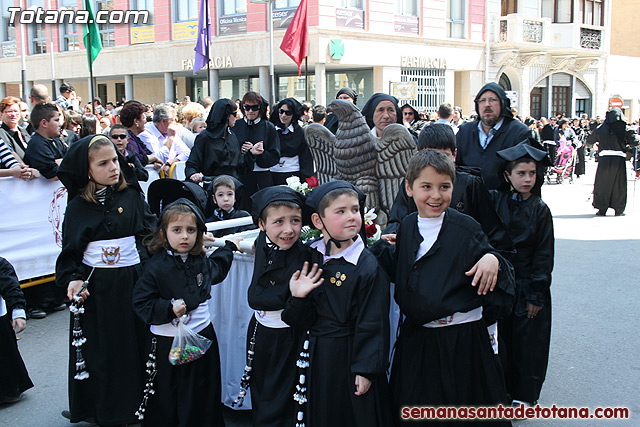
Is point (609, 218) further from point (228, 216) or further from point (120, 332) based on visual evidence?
point (120, 332)

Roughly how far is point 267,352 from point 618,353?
11.4 ft

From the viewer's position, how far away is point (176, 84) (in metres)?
29.3

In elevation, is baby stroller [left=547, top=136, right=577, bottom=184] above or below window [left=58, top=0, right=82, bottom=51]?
below

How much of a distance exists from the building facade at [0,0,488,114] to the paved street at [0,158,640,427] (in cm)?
1518

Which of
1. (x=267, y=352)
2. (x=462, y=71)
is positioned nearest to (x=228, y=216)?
(x=267, y=352)

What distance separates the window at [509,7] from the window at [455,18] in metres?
3.45

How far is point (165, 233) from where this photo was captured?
3.79 meters

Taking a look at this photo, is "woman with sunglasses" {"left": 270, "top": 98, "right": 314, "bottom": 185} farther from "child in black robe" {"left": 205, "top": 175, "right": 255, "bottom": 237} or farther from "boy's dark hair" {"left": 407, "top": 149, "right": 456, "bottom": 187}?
"boy's dark hair" {"left": 407, "top": 149, "right": 456, "bottom": 187}

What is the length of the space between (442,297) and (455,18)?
1041 inches

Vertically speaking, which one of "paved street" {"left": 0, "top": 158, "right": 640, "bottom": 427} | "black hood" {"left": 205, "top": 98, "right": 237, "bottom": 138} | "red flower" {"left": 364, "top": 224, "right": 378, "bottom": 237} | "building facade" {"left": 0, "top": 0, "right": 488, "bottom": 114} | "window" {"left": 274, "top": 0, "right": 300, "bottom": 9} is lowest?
"paved street" {"left": 0, "top": 158, "right": 640, "bottom": 427}

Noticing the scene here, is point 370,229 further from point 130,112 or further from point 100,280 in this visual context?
point 130,112

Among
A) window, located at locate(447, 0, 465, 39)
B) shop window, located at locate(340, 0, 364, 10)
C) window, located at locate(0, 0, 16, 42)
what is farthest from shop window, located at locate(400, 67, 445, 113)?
window, located at locate(0, 0, 16, 42)

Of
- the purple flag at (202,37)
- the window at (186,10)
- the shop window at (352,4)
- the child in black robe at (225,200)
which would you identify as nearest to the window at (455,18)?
the shop window at (352,4)

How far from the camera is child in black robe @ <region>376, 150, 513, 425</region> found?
3160 mm
